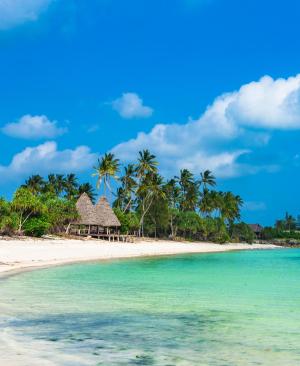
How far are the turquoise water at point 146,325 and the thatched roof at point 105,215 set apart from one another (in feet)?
121

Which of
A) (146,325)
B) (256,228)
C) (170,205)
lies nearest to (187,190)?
(170,205)

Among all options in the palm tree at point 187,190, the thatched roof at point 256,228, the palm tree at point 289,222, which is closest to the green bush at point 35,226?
the palm tree at point 187,190

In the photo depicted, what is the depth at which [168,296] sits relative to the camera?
41.9 ft

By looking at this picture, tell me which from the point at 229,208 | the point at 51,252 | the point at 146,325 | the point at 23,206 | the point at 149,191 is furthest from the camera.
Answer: the point at 229,208

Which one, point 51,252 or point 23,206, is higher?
point 23,206

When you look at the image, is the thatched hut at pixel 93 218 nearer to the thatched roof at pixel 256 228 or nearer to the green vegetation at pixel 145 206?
the green vegetation at pixel 145 206

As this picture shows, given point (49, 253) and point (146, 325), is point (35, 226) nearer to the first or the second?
point (49, 253)

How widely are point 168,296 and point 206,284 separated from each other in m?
4.18

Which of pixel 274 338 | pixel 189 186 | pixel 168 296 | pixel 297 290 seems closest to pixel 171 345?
pixel 274 338

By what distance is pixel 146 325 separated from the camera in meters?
8.32

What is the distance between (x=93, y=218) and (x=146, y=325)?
4342 cm

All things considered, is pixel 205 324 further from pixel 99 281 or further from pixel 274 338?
pixel 99 281

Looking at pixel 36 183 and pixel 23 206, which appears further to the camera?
pixel 36 183

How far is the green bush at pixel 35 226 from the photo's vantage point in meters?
38.4
